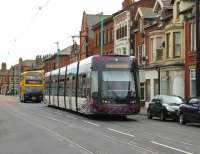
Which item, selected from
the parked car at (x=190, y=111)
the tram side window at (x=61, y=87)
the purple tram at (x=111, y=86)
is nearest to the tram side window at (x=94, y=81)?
the purple tram at (x=111, y=86)

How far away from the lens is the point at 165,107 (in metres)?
31.0

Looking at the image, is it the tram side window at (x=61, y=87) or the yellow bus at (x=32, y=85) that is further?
the yellow bus at (x=32, y=85)

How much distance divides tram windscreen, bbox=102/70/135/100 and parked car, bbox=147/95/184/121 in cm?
297

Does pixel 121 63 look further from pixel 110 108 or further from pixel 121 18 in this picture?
pixel 121 18

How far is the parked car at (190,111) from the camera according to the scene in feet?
86.3

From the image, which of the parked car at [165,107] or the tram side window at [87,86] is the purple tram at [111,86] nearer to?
the tram side window at [87,86]

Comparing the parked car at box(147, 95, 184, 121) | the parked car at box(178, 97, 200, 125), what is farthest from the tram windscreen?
the parked car at box(147, 95, 184, 121)

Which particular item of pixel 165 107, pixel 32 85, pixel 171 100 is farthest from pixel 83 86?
pixel 32 85

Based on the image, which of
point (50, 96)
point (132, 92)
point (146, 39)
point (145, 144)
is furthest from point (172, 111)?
point (146, 39)

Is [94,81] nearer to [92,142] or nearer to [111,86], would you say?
[111,86]

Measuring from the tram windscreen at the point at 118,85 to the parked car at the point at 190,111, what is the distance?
9.02 feet

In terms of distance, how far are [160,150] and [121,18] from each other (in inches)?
2018

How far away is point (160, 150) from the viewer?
1512 centimetres

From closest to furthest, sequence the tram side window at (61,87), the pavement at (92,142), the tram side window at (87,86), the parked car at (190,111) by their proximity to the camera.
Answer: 1. the pavement at (92,142)
2. the parked car at (190,111)
3. the tram side window at (87,86)
4. the tram side window at (61,87)
